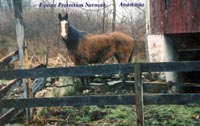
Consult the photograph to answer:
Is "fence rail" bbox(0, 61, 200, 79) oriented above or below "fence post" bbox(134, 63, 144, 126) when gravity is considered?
above

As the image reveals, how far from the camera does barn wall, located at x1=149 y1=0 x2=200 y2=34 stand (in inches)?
529

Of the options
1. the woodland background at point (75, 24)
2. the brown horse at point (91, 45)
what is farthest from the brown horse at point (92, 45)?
the woodland background at point (75, 24)

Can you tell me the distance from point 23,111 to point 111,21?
57.8ft

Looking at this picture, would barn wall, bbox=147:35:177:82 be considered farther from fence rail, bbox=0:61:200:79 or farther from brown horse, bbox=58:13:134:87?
fence rail, bbox=0:61:200:79

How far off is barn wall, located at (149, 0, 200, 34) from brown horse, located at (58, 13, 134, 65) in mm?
1301

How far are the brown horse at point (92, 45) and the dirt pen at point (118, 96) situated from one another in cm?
619

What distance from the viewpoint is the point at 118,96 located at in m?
6.66

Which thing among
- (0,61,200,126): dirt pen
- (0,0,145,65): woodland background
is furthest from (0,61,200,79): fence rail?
(0,0,145,65): woodland background

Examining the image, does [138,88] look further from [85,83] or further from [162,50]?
[162,50]

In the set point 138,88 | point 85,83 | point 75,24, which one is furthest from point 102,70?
point 75,24

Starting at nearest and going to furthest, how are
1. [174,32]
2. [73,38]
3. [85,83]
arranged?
[85,83]
[73,38]
[174,32]

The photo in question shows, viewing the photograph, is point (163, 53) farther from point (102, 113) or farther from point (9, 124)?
point (9, 124)

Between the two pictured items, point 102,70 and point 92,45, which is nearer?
point 102,70

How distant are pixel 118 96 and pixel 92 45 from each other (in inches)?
295
